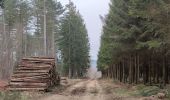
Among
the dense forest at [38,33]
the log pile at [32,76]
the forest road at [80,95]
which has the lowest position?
the forest road at [80,95]

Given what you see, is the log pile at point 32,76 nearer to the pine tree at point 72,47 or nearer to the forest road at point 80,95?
the forest road at point 80,95

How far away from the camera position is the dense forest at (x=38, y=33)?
81.1m

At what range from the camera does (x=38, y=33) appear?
98562mm

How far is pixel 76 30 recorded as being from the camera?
319ft

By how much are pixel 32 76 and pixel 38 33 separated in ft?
225

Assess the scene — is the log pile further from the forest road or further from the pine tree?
the pine tree

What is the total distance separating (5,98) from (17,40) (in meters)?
65.5

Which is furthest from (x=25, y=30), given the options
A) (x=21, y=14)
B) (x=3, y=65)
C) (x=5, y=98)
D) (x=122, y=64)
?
(x=5, y=98)

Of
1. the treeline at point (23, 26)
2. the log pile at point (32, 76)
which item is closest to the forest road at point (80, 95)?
the log pile at point (32, 76)

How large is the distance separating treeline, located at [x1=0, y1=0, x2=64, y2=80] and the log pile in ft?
133

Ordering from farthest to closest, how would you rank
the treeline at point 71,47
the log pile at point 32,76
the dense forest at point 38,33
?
1. the treeline at point 71,47
2. the dense forest at point 38,33
3. the log pile at point 32,76

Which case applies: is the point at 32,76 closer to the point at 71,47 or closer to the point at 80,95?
the point at 80,95

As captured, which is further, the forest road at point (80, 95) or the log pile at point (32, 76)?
the log pile at point (32, 76)

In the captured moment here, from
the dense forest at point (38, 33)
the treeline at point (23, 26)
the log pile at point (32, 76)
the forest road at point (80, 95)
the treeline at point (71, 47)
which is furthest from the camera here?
the treeline at point (71, 47)
